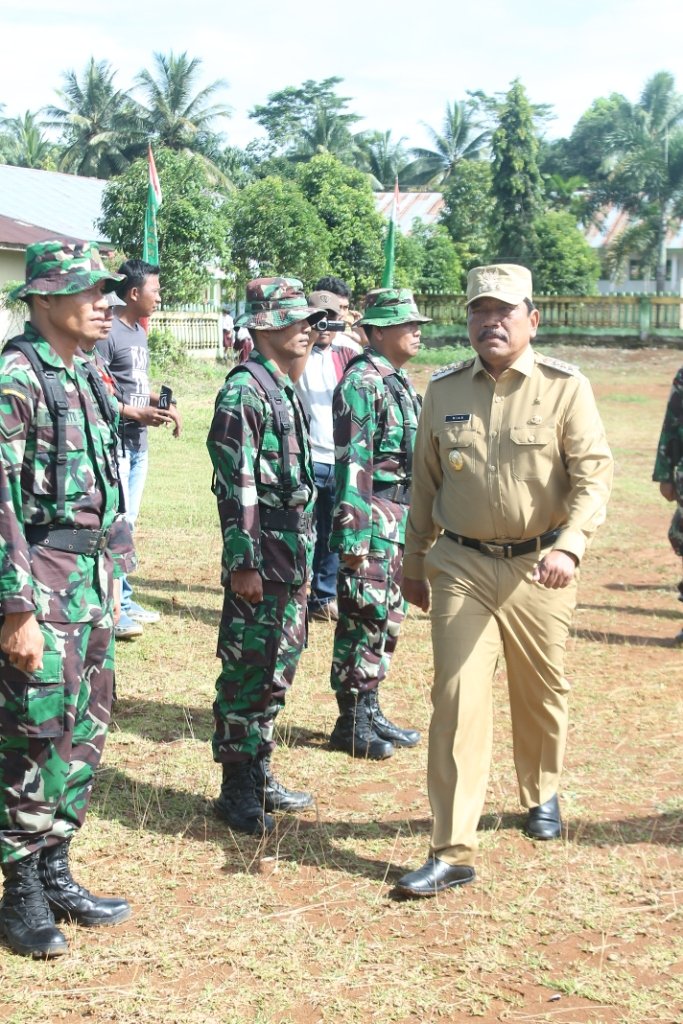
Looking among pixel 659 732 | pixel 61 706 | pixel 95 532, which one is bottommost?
pixel 659 732

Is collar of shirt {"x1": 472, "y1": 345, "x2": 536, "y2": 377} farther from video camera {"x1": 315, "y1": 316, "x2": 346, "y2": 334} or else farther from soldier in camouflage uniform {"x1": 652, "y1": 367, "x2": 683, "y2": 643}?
soldier in camouflage uniform {"x1": 652, "y1": 367, "x2": 683, "y2": 643}

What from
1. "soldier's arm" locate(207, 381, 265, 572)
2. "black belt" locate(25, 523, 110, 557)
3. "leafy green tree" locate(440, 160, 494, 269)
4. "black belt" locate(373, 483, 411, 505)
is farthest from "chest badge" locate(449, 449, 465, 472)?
"leafy green tree" locate(440, 160, 494, 269)

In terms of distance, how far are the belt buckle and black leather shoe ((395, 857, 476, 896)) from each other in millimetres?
1097

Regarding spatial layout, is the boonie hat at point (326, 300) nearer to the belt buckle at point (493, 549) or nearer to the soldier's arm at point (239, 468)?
the soldier's arm at point (239, 468)

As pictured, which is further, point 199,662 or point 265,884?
point 199,662

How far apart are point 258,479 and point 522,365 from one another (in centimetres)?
109

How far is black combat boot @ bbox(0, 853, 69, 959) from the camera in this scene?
3.68 metres

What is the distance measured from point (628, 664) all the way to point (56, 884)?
4.29 m

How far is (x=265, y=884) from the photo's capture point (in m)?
4.24

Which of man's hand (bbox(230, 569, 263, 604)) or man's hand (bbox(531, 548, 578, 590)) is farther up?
man's hand (bbox(531, 548, 578, 590))

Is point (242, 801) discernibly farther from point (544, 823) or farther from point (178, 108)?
point (178, 108)

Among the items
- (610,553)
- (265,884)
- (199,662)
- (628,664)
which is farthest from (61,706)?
(610,553)

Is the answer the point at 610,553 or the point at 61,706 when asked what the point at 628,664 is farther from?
the point at 61,706

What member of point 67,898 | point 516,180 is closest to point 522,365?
point 67,898
